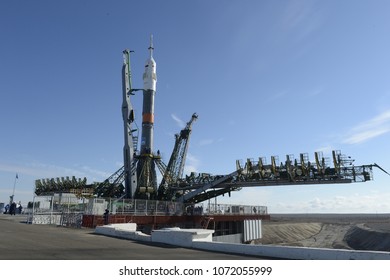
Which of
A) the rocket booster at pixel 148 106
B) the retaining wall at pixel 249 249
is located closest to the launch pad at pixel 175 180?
the rocket booster at pixel 148 106

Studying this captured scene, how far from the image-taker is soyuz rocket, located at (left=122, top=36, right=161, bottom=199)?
4928cm

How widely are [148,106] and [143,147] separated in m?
6.68

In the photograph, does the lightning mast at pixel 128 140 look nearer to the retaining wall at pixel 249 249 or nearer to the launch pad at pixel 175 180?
the launch pad at pixel 175 180

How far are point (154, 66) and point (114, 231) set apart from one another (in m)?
39.5

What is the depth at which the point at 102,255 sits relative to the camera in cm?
1184

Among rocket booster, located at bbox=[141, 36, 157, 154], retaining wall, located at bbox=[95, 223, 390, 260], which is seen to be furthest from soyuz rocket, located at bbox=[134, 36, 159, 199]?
retaining wall, located at bbox=[95, 223, 390, 260]

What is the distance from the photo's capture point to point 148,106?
171ft

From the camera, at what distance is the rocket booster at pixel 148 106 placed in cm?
5106

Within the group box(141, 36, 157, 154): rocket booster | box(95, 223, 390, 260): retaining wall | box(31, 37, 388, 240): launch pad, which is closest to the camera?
box(95, 223, 390, 260): retaining wall

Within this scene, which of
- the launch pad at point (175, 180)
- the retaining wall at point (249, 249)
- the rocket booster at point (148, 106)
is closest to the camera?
the retaining wall at point (249, 249)

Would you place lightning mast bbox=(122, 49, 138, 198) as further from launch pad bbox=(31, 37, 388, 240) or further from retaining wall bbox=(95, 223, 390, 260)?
retaining wall bbox=(95, 223, 390, 260)

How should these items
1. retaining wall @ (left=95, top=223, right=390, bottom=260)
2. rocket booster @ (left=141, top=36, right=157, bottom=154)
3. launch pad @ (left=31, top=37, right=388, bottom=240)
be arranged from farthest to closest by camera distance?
rocket booster @ (left=141, top=36, right=157, bottom=154) < launch pad @ (left=31, top=37, right=388, bottom=240) < retaining wall @ (left=95, top=223, right=390, bottom=260)
